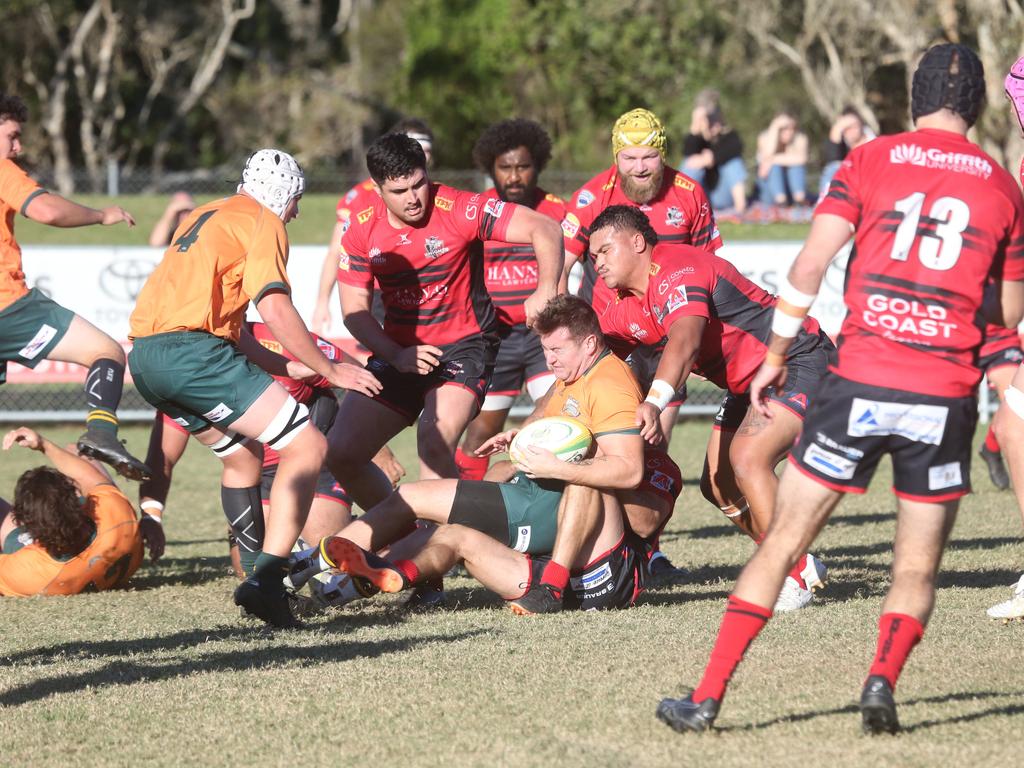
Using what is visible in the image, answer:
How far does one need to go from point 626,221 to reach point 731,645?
278 centimetres

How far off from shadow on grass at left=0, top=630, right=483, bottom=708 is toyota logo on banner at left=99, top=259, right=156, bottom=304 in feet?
30.3

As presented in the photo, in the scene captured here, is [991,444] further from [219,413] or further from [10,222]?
[10,222]

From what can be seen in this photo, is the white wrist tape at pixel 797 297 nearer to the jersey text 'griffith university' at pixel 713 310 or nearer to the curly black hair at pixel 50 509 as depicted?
A: the jersey text 'griffith university' at pixel 713 310

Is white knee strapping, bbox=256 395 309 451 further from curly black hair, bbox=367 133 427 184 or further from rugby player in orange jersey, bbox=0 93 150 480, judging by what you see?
curly black hair, bbox=367 133 427 184

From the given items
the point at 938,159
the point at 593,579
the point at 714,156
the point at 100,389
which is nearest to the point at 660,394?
the point at 593,579

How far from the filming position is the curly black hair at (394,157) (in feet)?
22.8

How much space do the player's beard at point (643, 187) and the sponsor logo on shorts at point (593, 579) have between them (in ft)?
7.77

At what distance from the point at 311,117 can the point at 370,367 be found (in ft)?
109

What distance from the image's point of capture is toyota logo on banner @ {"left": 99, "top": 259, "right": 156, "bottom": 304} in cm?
1436

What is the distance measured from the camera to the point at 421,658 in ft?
18.1

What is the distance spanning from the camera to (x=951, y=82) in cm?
432

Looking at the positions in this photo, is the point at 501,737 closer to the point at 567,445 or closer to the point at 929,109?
the point at 567,445

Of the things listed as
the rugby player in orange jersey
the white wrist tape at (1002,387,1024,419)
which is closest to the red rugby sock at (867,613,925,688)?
the white wrist tape at (1002,387,1024,419)

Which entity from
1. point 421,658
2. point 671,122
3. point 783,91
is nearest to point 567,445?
point 421,658
